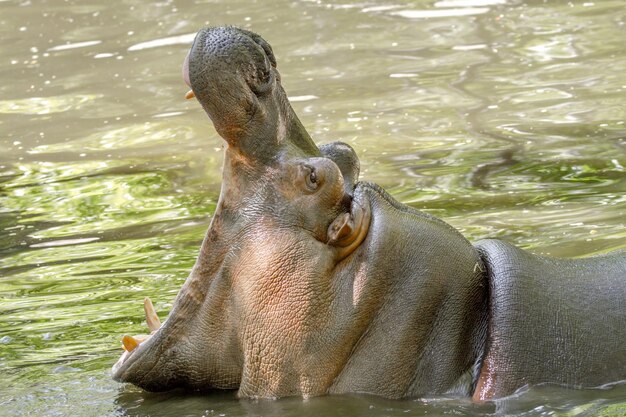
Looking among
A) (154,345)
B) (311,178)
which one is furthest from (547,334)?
(154,345)

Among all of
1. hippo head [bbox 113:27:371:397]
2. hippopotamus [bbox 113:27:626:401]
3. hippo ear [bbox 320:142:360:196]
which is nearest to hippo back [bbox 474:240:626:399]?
hippopotamus [bbox 113:27:626:401]

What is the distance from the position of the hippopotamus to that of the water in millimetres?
106

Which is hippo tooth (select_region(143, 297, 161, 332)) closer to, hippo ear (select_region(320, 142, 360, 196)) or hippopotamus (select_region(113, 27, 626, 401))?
→ hippopotamus (select_region(113, 27, 626, 401))

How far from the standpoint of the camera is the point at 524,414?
386cm

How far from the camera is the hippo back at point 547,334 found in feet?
13.0

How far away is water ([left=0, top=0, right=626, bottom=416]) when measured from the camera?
5.07 meters

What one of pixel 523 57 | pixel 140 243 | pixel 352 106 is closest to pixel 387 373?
pixel 140 243

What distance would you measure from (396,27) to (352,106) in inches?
109

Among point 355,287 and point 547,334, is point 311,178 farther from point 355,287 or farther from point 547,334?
point 547,334

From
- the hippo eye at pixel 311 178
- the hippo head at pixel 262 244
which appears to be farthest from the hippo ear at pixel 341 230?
the hippo eye at pixel 311 178

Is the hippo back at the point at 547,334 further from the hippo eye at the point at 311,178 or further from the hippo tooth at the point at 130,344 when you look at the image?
the hippo tooth at the point at 130,344

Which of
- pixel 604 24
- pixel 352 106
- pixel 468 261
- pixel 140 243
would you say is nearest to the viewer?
pixel 468 261

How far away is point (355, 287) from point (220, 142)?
5.01 meters

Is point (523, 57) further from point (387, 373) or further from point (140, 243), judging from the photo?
point (387, 373)
